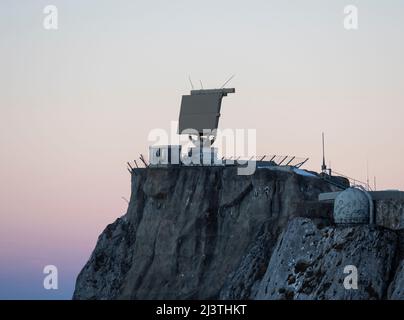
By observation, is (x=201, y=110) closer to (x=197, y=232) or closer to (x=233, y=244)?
(x=197, y=232)

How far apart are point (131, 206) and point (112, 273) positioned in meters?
7.09

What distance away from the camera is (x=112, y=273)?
566 ft

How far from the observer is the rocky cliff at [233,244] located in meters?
127

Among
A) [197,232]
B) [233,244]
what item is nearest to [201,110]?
[197,232]

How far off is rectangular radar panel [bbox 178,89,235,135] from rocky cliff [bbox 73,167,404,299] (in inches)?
168

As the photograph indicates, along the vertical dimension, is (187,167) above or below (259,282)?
above

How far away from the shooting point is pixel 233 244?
15550 cm

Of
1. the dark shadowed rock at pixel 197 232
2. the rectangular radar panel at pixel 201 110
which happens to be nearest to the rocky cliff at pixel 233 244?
the dark shadowed rock at pixel 197 232

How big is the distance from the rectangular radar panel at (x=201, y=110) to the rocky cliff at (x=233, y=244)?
4.27 meters

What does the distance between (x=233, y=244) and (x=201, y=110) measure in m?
15.7

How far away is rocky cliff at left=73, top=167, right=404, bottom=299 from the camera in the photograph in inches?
5000
